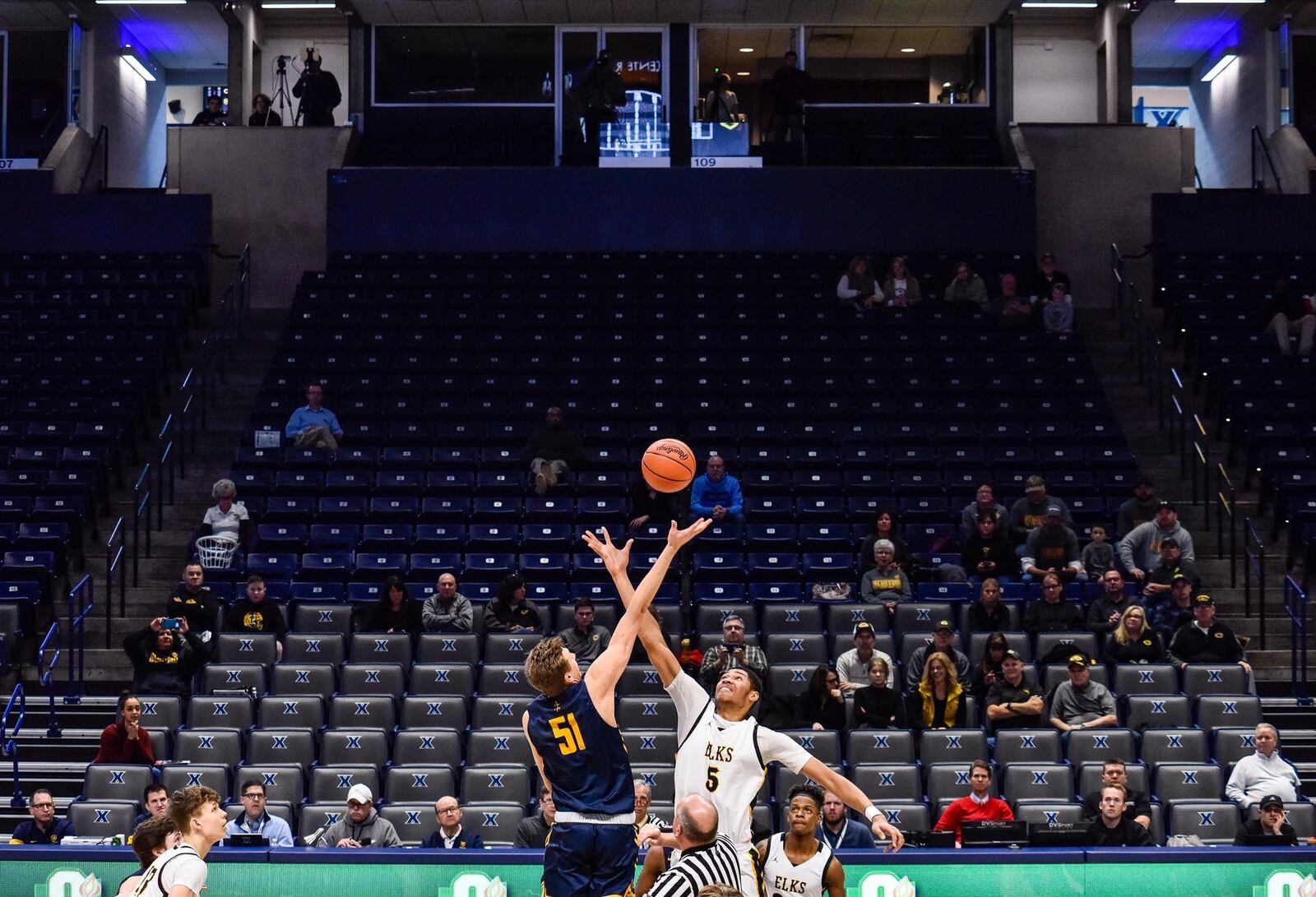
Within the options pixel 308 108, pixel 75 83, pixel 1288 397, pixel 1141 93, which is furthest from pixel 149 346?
pixel 1141 93

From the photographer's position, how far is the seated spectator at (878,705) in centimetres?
1330

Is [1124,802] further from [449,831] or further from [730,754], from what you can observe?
[730,754]

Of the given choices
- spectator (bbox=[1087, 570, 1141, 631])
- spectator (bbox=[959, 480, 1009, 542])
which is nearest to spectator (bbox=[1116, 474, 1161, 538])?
spectator (bbox=[959, 480, 1009, 542])

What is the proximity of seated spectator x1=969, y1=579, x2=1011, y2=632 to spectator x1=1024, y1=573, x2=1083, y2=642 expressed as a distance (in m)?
0.22

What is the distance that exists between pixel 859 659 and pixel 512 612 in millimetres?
3235

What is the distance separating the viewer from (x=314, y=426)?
18516 millimetres

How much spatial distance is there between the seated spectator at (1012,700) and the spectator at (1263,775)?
162 cm

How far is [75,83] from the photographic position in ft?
88.4

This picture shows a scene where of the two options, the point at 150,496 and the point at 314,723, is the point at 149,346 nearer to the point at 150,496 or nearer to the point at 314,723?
the point at 150,496

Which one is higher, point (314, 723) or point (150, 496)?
point (150, 496)

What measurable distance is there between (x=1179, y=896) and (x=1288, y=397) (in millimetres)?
10792

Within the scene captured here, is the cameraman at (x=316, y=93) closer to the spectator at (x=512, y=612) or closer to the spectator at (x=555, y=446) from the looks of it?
the spectator at (x=555, y=446)

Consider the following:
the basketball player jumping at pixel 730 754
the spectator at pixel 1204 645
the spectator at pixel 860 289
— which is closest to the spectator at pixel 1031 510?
the spectator at pixel 1204 645

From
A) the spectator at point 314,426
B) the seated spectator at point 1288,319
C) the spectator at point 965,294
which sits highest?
the spectator at point 965,294
